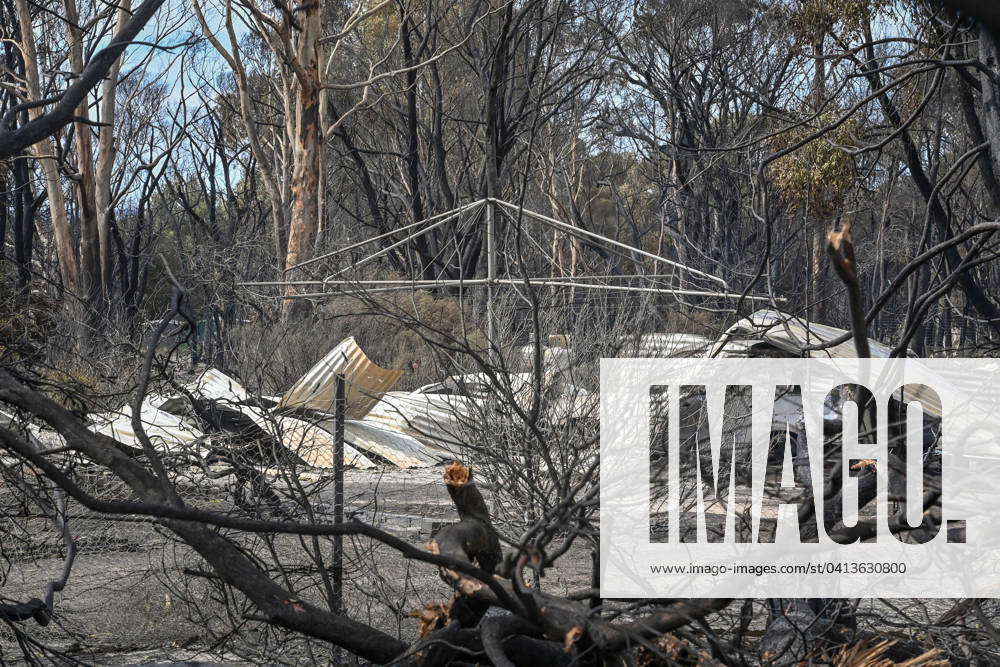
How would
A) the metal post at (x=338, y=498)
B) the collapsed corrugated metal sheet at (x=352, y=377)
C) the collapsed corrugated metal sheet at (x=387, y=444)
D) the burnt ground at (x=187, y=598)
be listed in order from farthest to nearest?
the collapsed corrugated metal sheet at (x=352, y=377) < the collapsed corrugated metal sheet at (x=387, y=444) < the burnt ground at (x=187, y=598) < the metal post at (x=338, y=498)

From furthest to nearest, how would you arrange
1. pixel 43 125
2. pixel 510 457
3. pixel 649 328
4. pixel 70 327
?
pixel 70 327 < pixel 649 328 < pixel 510 457 < pixel 43 125

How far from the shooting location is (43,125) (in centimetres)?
314

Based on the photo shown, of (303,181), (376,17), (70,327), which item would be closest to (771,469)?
(70,327)

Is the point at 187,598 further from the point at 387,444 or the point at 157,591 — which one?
the point at 387,444

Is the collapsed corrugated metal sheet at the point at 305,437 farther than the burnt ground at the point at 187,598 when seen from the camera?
Yes

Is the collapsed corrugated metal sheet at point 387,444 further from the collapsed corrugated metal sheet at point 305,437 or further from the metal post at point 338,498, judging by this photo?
the metal post at point 338,498

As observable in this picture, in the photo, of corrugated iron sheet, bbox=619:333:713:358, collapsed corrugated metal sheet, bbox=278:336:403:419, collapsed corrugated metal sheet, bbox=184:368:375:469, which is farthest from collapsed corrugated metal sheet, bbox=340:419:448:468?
corrugated iron sheet, bbox=619:333:713:358

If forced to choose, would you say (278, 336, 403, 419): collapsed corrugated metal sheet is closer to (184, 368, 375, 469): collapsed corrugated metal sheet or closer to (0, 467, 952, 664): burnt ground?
(184, 368, 375, 469): collapsed corrugated metal sheet

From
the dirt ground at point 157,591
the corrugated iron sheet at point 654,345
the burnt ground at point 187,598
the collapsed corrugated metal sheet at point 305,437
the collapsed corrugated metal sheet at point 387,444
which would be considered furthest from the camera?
the collapsed corrugated metal sheet at point 387,444

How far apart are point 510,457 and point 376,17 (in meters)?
22.3

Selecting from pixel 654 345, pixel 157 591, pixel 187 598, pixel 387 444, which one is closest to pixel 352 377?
pixel 387 444

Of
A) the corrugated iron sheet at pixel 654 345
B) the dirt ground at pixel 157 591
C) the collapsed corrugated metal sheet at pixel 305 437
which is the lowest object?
the dirt ground at pixel 157 591

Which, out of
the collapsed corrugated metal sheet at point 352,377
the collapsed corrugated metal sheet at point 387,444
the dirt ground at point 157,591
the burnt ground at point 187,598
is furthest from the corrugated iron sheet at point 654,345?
the collapsed corrugated metal sheet at point 352,377

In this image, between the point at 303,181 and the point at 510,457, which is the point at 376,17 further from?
the point at 510,457
